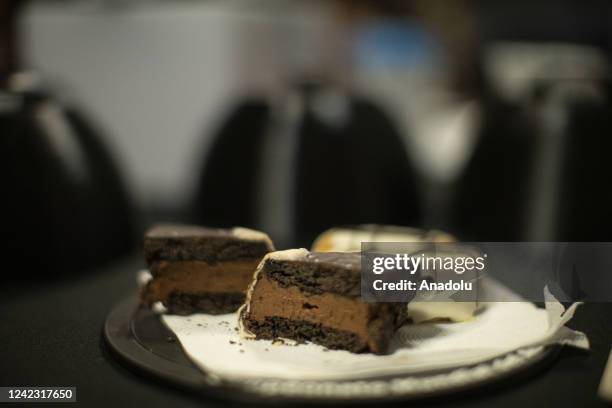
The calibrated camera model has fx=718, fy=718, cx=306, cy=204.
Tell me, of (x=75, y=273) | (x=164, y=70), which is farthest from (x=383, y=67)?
(x=75, y=273)

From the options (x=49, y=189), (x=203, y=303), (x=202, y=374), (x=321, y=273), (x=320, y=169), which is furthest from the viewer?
(x=320, y=169)

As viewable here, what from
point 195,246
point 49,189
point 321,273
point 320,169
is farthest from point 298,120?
point 321,273

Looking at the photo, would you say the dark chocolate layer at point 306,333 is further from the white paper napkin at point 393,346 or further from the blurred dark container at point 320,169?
the blurred dark container at point 320,169

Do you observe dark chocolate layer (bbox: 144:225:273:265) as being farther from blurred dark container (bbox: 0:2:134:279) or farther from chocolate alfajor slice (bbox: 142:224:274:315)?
blurred dark container (bbox: 0:2:134:279)

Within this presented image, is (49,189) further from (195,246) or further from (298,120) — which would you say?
(298,120)

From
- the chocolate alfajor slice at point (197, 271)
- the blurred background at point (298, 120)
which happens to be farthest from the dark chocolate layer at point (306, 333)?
the blurred background at point (298, 120)

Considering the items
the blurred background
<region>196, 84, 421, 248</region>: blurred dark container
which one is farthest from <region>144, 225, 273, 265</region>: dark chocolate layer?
<region>196, 84, 421, 248</region>: blurred dark container

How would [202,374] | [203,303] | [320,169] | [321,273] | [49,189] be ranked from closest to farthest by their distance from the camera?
1. [202,374]
2. [321,273]
3. [203,303]
4. [49,189]
5. [320,169]
